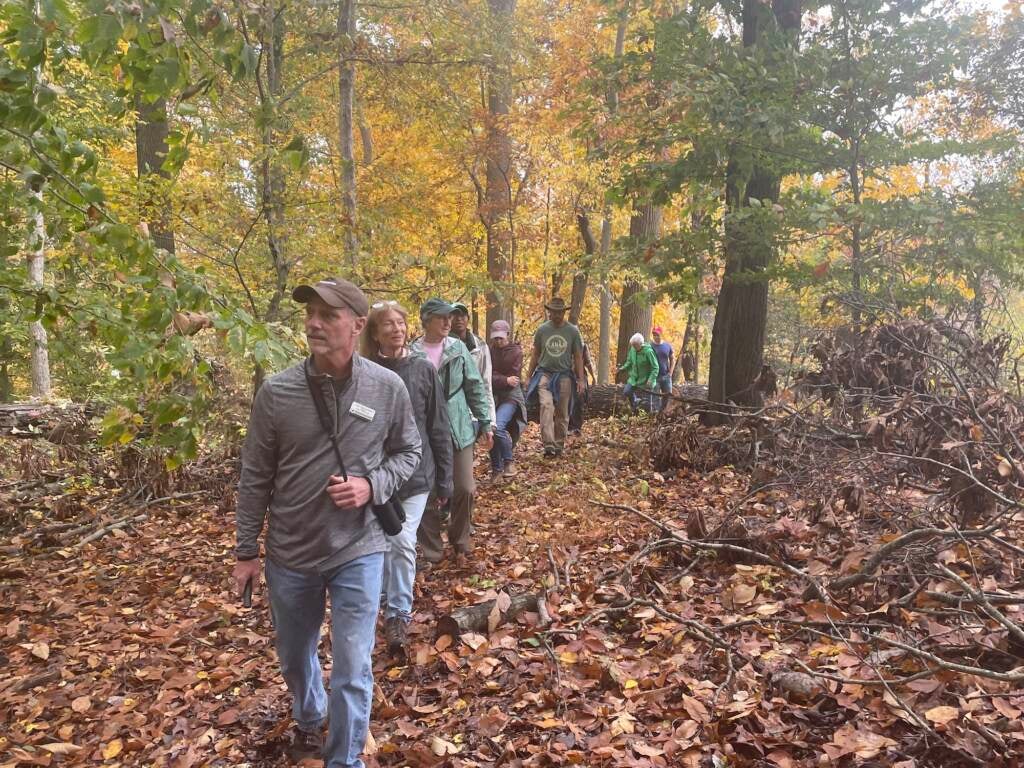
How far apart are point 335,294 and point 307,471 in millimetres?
788

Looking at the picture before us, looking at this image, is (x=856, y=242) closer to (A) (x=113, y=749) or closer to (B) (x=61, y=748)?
(A) (x=113, y=749)

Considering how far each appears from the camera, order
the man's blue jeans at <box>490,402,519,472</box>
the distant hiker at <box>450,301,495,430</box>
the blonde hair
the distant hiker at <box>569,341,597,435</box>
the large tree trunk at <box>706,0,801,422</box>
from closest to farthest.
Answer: the blonde hair
the distant hiker at <box>450,301,495,430</box>
the large tree trunk at <box>706,0,801,422</box>
the man's blue jeans at <box>490,402,519,472</box>
the distant hiker at <box>569,341,597,435</box>

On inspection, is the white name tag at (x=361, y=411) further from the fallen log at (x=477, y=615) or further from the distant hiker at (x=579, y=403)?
the distant hiker at (x=579, y=403)

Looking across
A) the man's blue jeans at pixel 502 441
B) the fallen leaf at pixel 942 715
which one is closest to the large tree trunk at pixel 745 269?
the man's blue jeans at pixel 502 441

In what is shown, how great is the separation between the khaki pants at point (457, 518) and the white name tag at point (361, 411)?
2.67 m

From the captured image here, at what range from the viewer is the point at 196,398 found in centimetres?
327

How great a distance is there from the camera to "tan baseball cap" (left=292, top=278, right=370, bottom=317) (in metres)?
2.90

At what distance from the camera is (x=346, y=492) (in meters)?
2.86

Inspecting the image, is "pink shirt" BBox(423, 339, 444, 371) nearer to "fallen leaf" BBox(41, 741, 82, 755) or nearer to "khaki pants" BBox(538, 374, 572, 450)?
"fallen leaf" BBox(41, 741, 82, 755)

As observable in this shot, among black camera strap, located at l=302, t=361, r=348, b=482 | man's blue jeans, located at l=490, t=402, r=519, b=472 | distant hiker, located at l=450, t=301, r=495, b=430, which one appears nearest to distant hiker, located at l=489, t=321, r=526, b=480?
man's blue jeans, located at l=490, t=402, r=519, b=472

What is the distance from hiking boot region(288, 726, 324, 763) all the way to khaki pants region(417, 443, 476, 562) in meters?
2.34

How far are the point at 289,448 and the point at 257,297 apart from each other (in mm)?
4454

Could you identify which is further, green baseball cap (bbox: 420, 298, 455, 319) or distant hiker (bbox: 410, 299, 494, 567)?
distant hiker (bbox: 410, 299, 494, 567)

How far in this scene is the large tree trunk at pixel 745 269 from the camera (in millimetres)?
6922
